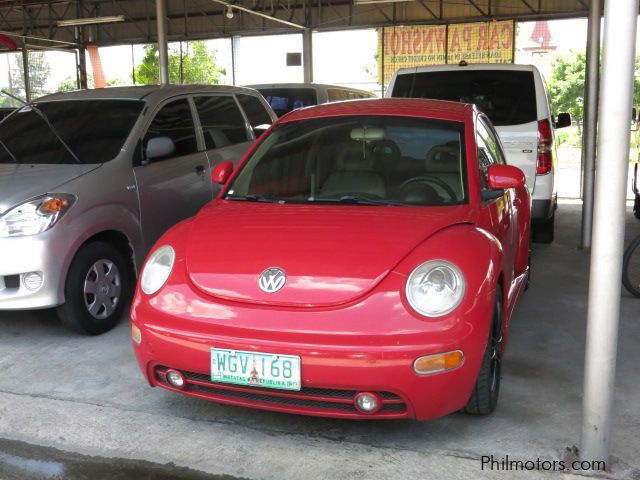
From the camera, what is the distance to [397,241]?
3012 millimetres

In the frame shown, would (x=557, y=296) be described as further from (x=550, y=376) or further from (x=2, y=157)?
(x=2, y=157)

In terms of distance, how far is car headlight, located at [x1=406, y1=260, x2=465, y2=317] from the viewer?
2.74 m

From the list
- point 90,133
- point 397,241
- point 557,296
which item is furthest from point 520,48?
point 397,241

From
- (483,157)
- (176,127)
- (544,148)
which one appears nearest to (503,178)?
(483,157)

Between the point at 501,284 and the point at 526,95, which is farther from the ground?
the point at 526,95

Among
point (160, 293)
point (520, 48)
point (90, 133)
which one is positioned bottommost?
point (160, 293)

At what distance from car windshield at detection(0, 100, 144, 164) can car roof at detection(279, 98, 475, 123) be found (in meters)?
1.52

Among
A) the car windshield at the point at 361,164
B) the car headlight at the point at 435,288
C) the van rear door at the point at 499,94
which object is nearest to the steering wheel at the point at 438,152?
the car windshield at the point at 361,164

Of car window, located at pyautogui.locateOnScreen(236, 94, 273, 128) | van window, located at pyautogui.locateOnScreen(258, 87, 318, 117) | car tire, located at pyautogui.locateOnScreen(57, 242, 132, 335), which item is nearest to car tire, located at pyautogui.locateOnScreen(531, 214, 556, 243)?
car window, located at pyautogui.locateOnScreen(236, 94, 273, 128)

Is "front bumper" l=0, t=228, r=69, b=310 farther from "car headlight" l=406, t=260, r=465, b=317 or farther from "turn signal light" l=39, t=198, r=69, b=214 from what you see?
"car headlight" l=406, t=260, r=465, b=317

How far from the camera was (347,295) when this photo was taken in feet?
9.14

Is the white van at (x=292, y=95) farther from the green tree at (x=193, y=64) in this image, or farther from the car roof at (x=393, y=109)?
the green tree at (x=193, y=64)

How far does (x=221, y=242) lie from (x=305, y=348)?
769mm

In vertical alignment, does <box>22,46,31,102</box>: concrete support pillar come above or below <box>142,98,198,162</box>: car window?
above
